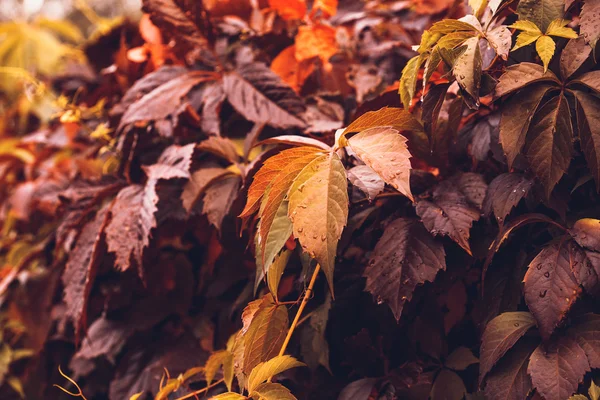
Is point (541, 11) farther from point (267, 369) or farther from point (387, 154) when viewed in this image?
point (267, 369)

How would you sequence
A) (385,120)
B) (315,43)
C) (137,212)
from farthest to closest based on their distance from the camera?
(315,43)
(137,212)
(385,120)

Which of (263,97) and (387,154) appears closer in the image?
(387,154)

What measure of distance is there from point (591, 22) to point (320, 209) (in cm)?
46

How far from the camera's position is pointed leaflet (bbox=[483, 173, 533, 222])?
2.30ft

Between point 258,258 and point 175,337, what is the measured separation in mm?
506

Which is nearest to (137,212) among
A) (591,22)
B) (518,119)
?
(518,119)

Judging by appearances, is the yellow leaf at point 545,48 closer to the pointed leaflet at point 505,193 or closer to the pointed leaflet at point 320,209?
the pointed leaflet at point 505,193

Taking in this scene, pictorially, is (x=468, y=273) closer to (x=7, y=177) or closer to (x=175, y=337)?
(x=175, y=337)

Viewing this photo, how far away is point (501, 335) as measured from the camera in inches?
26.9

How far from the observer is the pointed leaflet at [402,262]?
71 cm

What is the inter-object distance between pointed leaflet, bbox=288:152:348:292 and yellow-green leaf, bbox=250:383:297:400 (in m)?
0.20

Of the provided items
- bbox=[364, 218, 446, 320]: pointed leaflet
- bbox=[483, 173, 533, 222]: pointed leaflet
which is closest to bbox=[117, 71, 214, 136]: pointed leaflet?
bbox=[364, 218, 446, 320]: pointed leaflet

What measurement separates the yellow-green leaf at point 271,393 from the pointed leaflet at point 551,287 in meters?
0.34

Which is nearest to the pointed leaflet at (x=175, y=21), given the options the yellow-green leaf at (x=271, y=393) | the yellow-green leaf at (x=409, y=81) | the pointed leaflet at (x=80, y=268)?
the pointed leaflet at (x=80, y=268)
